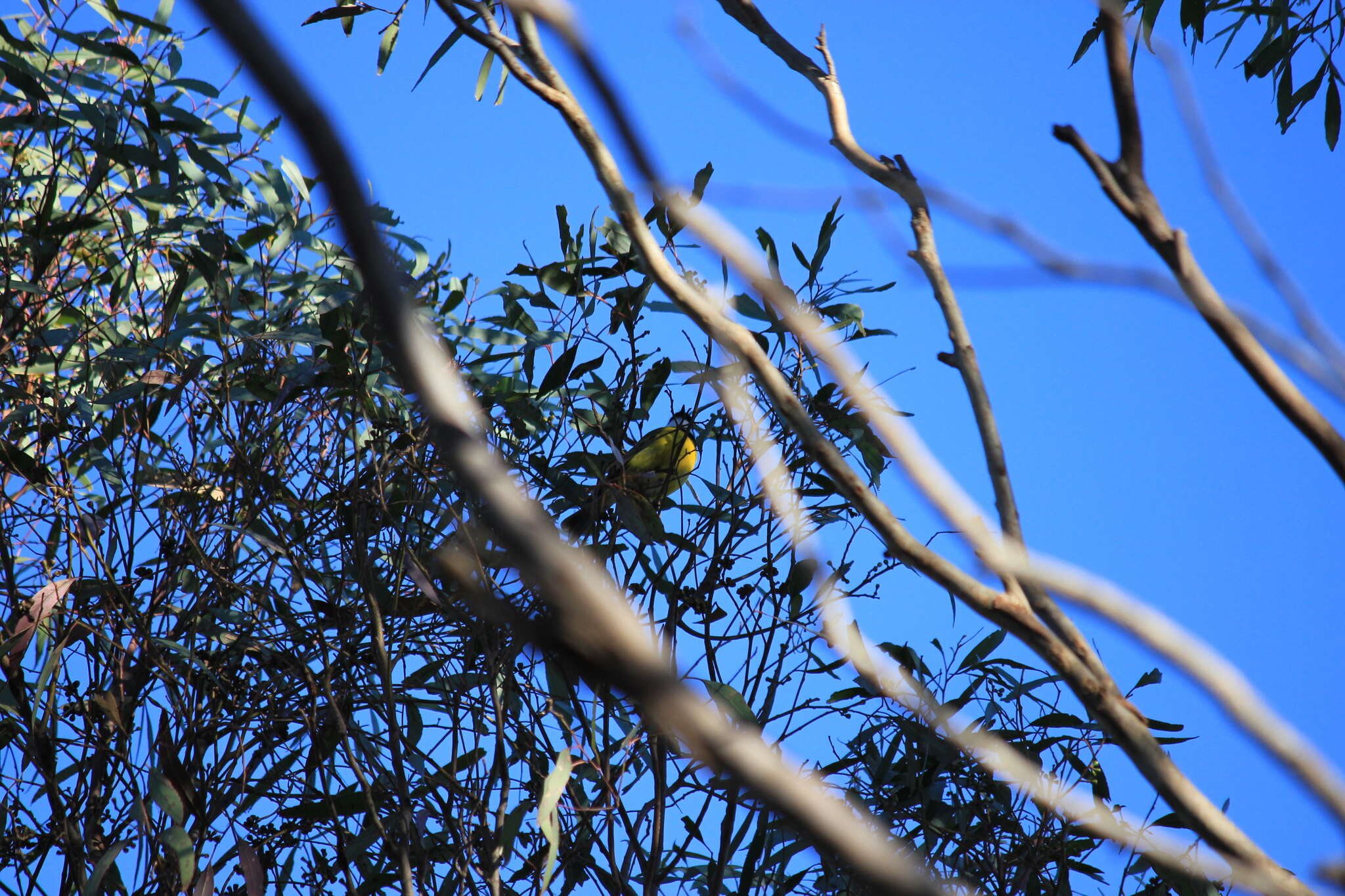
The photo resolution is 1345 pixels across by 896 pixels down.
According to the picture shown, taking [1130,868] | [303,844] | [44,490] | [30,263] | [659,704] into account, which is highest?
[30,263]

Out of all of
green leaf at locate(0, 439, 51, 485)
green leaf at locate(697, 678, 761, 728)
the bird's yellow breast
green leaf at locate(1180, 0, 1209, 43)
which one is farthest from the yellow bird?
green leaf at locate(1180, 0, 1209, 43)

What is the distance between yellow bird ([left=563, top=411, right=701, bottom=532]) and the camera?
60.2 inches

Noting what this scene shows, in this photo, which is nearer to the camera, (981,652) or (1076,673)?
(1076,673)

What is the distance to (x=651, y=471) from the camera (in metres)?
1.95

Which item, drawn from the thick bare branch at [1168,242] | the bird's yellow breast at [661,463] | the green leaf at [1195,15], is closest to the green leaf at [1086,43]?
the green leaf at [1195,15]

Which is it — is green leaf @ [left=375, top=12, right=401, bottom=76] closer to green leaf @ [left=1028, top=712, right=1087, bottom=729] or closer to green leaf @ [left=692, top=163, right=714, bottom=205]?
green leaf @ [left=692, top=163, right=714, bottom=205]

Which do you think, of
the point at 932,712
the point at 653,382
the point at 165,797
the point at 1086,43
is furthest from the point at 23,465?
the point at 1086,43

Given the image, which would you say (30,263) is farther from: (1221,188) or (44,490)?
(1221,188)

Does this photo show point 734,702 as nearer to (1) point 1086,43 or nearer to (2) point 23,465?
(2) point 23,465

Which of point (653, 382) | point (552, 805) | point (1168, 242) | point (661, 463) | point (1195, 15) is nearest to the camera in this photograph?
point (1168, 242)

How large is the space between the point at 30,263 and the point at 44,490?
0.58 m

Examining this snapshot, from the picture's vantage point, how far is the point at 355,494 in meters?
1.44

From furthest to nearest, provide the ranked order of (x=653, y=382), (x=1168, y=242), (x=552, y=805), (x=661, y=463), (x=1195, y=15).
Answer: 1. (x=1195, y=15)
2. (x=661, y=463)
3. (x=653, y=382)
4. (x=552, y=805)
5. (x=1168, y=242)

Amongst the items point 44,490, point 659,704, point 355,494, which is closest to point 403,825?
point 355,494
